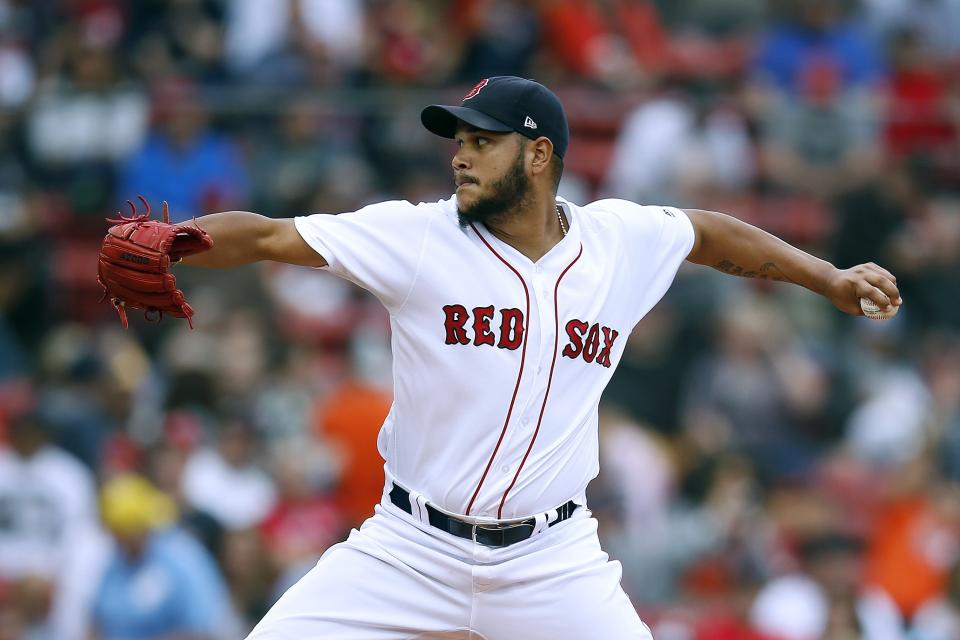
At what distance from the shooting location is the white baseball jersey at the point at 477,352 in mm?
5000

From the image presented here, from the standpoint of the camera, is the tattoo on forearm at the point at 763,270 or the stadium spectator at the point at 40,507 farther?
the stadium spectator at the point at 40,507

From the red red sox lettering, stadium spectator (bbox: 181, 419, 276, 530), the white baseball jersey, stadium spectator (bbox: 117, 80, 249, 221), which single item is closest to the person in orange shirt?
stadium spectator (bbox: 181, 419, 276, 530)

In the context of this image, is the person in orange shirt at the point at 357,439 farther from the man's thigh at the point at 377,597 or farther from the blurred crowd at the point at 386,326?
the man's thigh at the point at 377,597

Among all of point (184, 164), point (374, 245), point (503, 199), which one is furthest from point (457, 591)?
point (184, 164)

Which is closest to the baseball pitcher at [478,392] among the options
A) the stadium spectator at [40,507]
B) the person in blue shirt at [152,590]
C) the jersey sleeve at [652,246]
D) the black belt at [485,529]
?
the black belt at [485,529]

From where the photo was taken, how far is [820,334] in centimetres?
1134

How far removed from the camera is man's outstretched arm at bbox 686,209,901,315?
16.9ft

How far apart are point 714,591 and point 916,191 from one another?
4.04 m

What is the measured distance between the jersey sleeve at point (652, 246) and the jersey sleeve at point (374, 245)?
0.72 m

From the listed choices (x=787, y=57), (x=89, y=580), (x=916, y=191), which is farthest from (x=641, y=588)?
(x=787, y=57)

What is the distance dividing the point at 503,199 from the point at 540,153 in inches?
7.9

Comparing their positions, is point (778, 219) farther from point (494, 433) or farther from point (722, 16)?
point (494, 433)

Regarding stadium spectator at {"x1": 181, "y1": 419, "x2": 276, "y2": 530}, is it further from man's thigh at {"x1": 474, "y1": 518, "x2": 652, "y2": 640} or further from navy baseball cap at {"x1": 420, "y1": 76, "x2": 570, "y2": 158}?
navy baseball cap at {"x1": 420, "y1": 76, "x2": 570, "y2": 158}

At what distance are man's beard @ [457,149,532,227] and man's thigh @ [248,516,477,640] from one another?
3.29 feet
